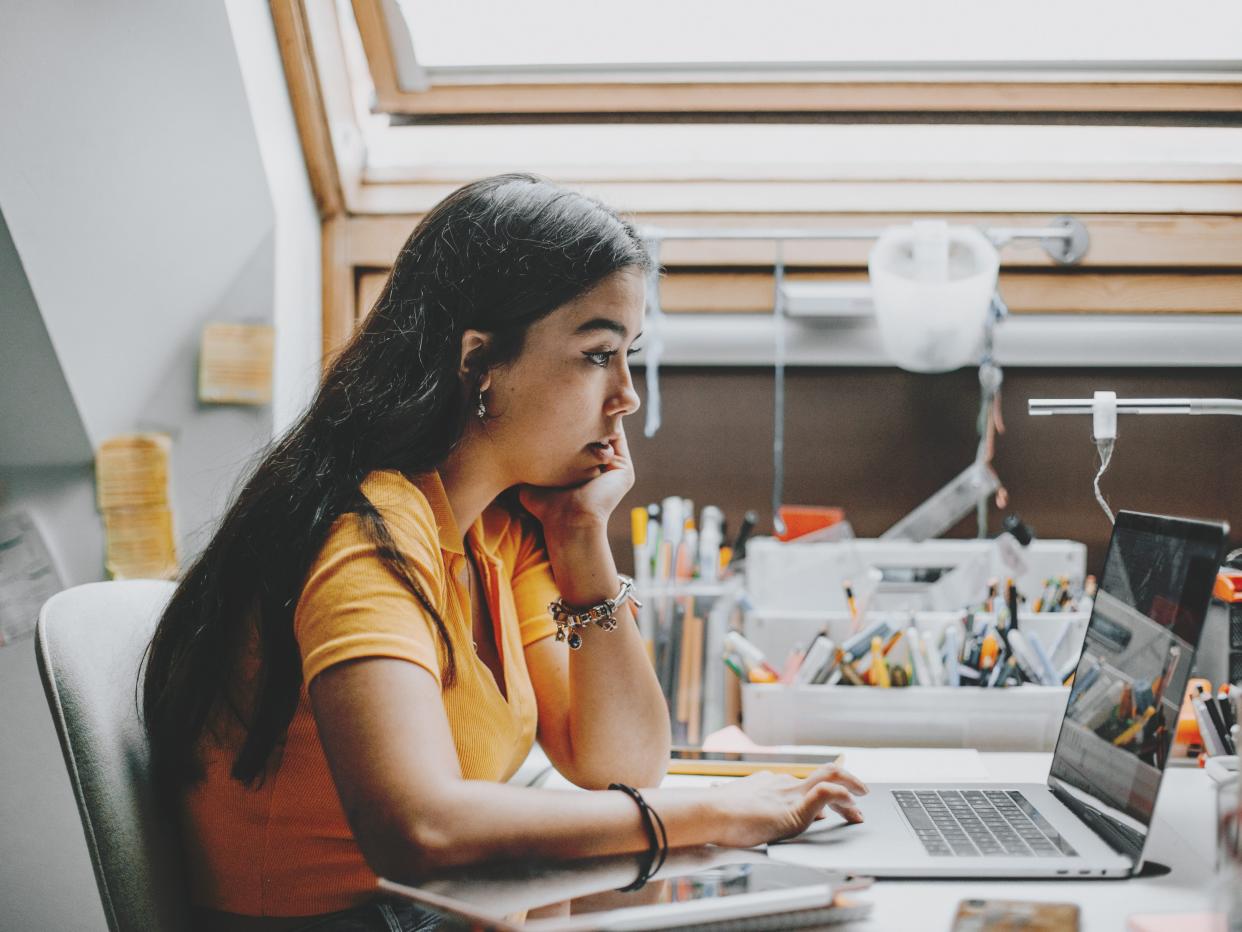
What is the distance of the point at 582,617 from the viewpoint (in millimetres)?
993

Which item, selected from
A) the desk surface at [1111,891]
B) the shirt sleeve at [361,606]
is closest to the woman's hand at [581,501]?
the shirt sleeve at [361,606]

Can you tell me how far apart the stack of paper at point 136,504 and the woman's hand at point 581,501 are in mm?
635

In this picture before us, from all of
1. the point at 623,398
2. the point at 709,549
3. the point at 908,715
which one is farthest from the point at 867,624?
the point at 623,398

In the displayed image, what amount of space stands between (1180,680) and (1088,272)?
92 centimetres

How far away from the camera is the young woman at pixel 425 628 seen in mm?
682

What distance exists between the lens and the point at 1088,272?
A: 4.86 feet

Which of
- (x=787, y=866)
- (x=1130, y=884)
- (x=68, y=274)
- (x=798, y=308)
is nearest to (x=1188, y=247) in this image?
(x=798, y=308)

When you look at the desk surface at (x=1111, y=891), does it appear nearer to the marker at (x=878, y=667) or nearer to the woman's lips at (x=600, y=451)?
the marker at (x=878, y=667)

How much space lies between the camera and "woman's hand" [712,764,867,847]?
74 centimetres

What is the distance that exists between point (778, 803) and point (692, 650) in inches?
Result: 20.4

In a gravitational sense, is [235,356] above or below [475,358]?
below

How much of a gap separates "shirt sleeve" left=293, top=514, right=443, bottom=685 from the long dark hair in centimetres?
1

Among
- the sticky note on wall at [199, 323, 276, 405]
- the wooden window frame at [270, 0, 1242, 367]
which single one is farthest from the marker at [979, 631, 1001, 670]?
the sticky note on wall at [199, 323, 276, 405]

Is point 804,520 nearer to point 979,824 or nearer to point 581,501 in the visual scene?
point 581,501
